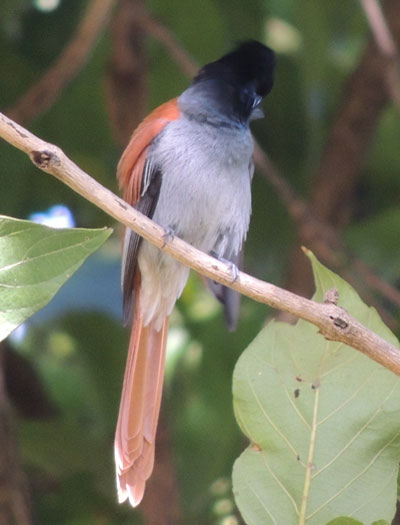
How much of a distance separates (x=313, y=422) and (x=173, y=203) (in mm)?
1312

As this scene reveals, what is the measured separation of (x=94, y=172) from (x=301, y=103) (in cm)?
110

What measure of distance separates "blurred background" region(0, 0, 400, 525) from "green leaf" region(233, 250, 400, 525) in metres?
1.49

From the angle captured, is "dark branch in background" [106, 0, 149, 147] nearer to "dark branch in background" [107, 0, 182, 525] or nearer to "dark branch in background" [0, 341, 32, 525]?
"dark branch in background" [107, 0, 182, 525]

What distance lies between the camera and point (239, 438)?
418cm

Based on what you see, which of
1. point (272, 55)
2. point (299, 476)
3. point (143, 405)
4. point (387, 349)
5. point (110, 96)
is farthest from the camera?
point (110, 96)

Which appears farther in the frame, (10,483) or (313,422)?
(10,483)

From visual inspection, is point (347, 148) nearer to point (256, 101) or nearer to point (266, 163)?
point (266, 163)

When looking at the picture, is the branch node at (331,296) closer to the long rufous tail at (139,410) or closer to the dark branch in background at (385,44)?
the long rufous tail at (139,410)

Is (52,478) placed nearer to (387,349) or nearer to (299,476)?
(299,476)

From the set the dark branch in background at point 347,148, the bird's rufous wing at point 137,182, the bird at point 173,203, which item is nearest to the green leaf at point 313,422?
the bird at point 173,203

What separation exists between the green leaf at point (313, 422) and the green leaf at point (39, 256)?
50 cm

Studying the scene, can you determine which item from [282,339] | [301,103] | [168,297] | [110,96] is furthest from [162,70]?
[282,339]

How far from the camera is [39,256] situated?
2150mm

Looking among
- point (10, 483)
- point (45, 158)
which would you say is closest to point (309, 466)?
point (45, 158)
